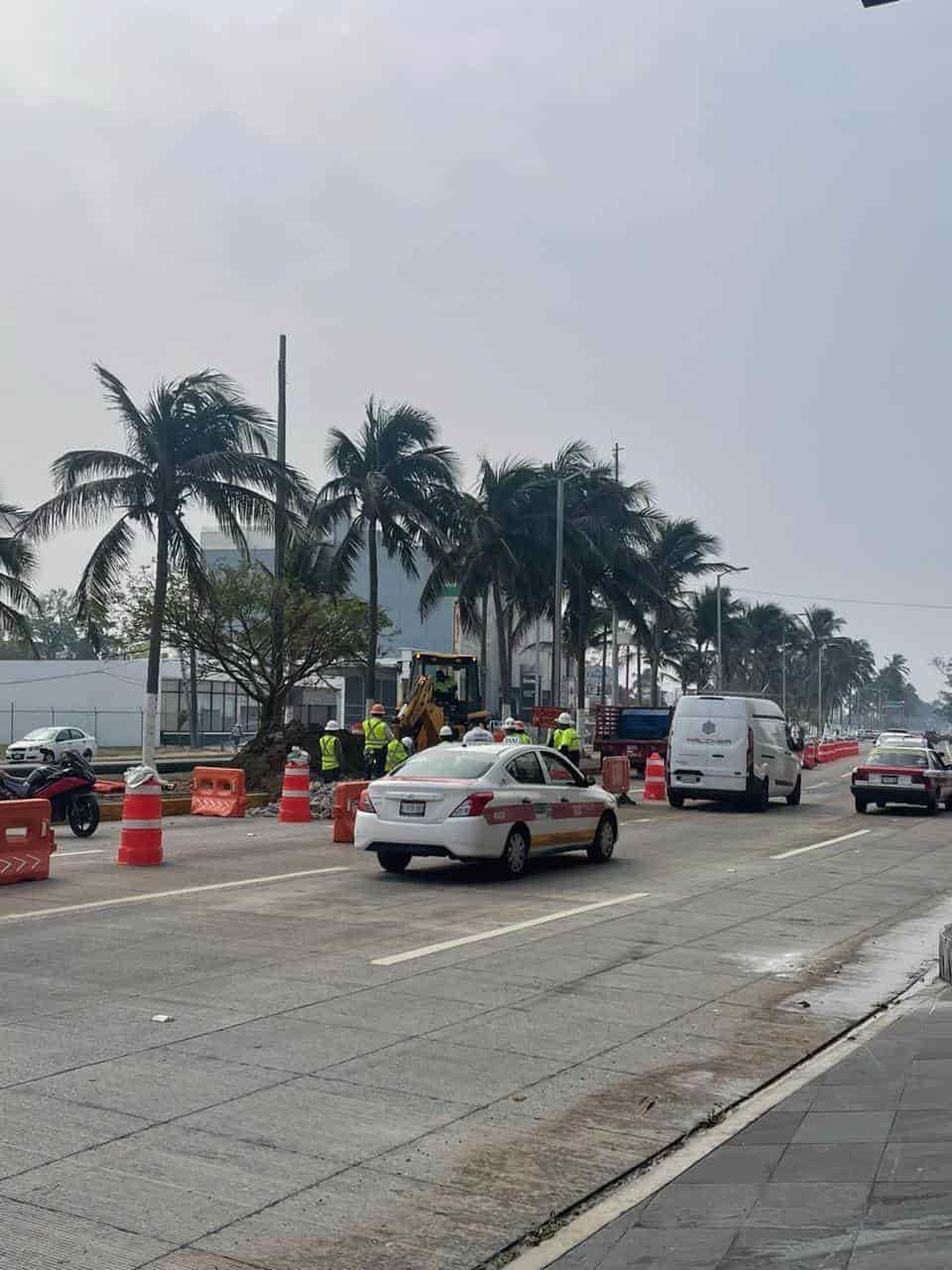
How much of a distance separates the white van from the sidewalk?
22.0 metres

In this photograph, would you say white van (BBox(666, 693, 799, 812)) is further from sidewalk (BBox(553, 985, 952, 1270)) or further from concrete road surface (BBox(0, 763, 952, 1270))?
sidewalk (BBox(553, 985, 952, 1270))

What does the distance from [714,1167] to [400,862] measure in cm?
1060

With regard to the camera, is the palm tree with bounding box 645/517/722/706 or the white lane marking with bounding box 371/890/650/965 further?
the palm tree with bounding box 645/517/722/706

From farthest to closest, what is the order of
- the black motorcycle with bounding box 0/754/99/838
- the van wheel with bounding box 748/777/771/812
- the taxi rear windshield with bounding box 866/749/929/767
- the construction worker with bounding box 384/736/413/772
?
the taxi rear windshield with bounding box 866/749/929/767, the van wheel with bounding box 748/777/771/812, the construction worker with bounding box 384/736/413/772, the black motorcycle with bounding box 0/754/99/838

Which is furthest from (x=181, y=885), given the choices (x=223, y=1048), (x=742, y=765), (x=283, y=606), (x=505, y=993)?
(x=283, y=606)

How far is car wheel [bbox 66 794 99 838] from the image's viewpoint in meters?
20.8

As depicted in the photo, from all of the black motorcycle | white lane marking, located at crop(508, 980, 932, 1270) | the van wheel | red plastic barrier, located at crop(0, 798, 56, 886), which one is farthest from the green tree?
white lane marking, located at crop(508, 980, 932, 1270)

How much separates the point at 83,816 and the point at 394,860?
6.43 meters

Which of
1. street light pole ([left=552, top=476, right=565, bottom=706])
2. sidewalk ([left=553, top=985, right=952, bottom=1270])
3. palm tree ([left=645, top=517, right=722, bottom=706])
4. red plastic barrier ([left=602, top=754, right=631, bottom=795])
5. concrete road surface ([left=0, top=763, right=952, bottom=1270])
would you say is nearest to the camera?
sidewalk ([left=553, top=985, right=952, bottom=1270])

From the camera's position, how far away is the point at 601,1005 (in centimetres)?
952

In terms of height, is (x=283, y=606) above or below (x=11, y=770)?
above

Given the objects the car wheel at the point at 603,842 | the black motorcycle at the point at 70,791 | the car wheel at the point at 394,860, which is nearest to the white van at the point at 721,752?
the car wheel at the point at 603,842

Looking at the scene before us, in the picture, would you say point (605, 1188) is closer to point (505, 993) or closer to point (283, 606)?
point (505, 993)

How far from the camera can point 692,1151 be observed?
6.42 m
